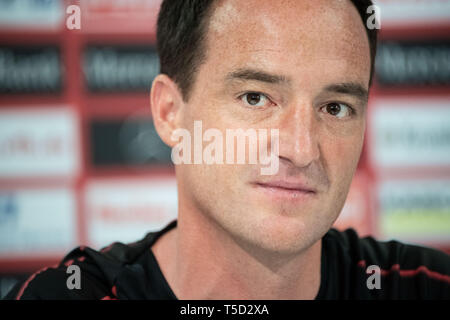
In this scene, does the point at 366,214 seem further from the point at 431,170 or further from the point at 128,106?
the point at 128,106

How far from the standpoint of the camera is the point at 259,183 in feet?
3.49

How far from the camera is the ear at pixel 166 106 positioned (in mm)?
1261

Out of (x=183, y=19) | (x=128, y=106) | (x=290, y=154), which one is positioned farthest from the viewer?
(x=128, y=106)

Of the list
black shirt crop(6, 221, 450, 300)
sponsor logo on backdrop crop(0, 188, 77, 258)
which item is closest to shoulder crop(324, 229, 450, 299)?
black shirt crop(6, 221, 450, 300)

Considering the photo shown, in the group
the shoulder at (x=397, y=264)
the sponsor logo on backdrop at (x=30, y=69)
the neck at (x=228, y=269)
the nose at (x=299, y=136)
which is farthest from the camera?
the sponsor logo on backdrop at (x=30, y=69)

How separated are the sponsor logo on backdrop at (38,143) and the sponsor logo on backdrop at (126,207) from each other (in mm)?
174

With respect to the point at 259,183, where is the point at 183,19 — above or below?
above

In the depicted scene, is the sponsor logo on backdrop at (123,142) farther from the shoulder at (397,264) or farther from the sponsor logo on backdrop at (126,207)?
the shoulder at (397,264)

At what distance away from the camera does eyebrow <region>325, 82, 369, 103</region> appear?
1065mm

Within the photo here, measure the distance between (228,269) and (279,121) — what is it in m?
0.37

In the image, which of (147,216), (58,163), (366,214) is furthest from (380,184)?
(58,163)

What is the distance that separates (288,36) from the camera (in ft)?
3.48

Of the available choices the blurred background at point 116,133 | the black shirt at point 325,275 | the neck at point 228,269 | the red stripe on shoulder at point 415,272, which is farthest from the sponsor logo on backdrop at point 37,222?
the red stripe on shoulder at point 415,272

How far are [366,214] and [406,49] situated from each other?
2.60ft
